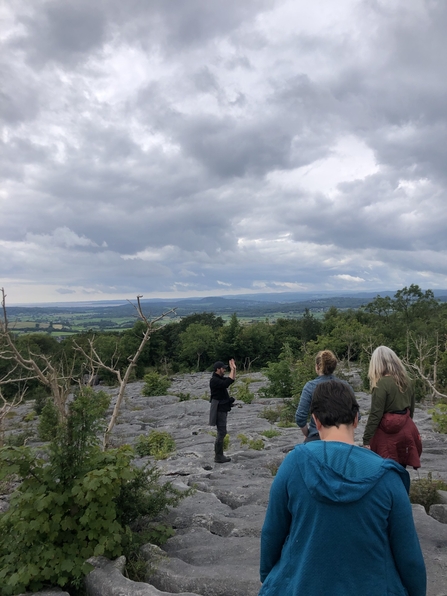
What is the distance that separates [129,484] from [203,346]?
185 feet

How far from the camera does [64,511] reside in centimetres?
462

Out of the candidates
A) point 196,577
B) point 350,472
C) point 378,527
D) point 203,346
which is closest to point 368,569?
point 378,527

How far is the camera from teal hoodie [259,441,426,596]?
6.32 ft

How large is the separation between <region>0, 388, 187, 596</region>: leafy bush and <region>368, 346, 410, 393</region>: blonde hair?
2.96m

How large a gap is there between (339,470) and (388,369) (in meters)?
3.30

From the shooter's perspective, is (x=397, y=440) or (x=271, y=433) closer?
(x=397, y=440)

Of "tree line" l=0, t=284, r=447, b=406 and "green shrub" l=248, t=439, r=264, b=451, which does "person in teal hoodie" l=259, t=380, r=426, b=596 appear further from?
"tree line" l=0, t=284, r=447, b=406

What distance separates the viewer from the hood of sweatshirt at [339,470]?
6.25 ft

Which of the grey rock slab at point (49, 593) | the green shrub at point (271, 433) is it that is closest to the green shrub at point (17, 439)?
the green shrub at point (271, 433)

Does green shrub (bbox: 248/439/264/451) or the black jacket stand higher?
the black jacket

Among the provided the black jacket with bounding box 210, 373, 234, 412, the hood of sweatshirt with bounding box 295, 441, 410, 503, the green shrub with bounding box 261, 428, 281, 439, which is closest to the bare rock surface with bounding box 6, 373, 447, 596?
the green shrub with bounding box 261, 428, 281, 439

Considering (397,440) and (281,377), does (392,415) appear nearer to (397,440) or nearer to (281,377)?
(397,440)

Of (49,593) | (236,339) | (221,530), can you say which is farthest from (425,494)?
(236,339)

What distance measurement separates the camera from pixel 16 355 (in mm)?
7777
